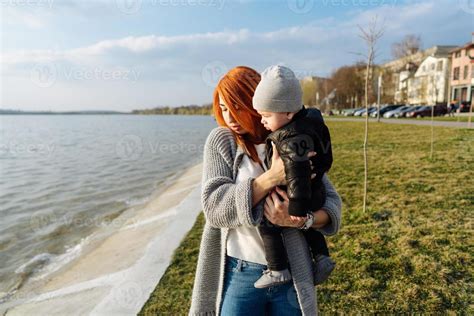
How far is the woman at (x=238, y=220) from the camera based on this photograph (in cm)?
157

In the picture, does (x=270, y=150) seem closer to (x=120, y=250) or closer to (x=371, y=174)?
(x=120, y=250)

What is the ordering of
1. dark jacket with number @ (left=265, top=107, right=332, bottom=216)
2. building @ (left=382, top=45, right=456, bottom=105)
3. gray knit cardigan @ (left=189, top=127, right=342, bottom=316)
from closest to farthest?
dark jacket with number @ (left=265, top=107, right=332, bottom=216) < gray knit cardigan @ (left=189, top=127, right=342, bottom=316) < building @ (left=382, top=45, right=456, bottom=105)

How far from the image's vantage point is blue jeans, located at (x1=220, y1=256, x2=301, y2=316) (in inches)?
66.1

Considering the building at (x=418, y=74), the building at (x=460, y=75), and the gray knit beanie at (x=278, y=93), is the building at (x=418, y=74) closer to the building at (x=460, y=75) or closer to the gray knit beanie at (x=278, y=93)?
the building at (x=460, y=75)

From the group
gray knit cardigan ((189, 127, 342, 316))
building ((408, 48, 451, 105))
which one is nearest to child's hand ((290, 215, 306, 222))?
gray knit cardigan ((189, 127, 342, 316))

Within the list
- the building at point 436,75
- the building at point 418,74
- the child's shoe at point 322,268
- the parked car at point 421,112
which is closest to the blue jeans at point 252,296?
the child's shoe at point 322,268

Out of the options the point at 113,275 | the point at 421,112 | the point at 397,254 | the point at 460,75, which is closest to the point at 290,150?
the point at 397,254

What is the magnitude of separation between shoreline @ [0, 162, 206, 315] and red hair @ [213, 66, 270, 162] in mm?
2780

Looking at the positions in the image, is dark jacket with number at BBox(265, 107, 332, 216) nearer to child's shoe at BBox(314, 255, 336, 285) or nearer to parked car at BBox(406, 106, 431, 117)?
child's shoe at BBox(314, 255, 336, 285)

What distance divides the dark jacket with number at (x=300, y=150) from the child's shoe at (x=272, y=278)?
363mm

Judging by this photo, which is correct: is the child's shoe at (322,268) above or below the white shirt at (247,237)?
below

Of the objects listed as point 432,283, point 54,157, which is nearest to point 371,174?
point 432,283

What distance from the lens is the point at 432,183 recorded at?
689cm

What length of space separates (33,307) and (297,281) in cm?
445
